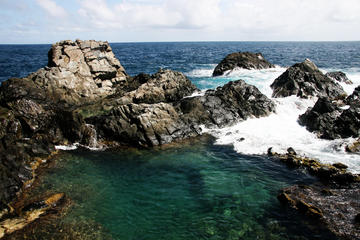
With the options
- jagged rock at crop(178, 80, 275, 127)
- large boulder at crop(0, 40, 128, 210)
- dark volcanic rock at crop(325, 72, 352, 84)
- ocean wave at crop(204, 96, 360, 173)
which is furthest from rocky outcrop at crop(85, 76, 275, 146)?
dark volcanic rock at crop(325, 72, 352, 84)

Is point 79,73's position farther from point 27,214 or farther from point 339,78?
point 339,78

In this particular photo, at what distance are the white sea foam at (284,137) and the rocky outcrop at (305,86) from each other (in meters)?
2.13

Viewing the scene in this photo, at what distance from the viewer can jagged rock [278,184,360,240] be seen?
44.1 feet

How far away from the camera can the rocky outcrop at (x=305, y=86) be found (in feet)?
126

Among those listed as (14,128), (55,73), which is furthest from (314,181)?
(55,73)

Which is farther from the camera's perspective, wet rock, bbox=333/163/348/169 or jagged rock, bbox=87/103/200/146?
jagged rock, bbox=87/103/200/146

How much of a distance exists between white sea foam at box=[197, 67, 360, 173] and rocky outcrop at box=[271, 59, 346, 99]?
7.00 feet

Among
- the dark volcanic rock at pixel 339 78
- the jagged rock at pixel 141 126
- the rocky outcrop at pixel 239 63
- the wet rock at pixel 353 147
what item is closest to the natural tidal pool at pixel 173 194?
the jagged rock at pixel 141 126

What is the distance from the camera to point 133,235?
1368 centimetres

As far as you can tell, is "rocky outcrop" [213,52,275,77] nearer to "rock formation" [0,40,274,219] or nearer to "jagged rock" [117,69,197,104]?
"jagged rock" [117,69,197,104]

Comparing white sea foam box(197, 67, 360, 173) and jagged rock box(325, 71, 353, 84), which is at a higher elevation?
jagged rock box(325, 71, 353, 84)

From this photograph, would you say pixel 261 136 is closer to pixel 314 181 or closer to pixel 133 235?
pixel 314 181

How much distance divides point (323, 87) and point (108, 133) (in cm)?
3235

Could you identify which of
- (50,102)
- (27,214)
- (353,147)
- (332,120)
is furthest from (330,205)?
(50,102)
